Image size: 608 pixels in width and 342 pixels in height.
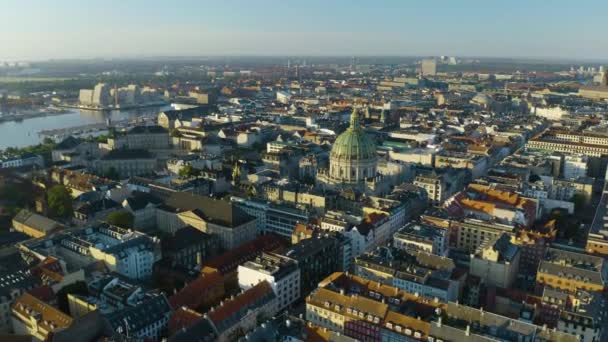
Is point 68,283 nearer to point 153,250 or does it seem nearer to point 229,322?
point 153,250

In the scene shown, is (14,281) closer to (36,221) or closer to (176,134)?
(36,221)

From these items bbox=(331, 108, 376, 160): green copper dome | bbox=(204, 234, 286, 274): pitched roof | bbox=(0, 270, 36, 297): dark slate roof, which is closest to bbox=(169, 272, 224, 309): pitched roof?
bbox=(204, 234, 286, 274): pitched roof

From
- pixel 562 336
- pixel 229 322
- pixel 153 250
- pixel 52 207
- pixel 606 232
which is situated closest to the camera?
pixel 562 336

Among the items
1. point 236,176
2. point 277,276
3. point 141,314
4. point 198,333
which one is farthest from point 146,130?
point 198,333

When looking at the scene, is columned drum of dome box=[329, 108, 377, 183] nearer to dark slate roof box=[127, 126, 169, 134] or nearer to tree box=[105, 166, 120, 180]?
tree box=[105, 166, 120, 180]

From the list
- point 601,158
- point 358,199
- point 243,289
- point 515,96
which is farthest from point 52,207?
point 515,96

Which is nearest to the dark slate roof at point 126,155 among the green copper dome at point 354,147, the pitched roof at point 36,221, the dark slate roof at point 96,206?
the dark slate roof at point 96,206
